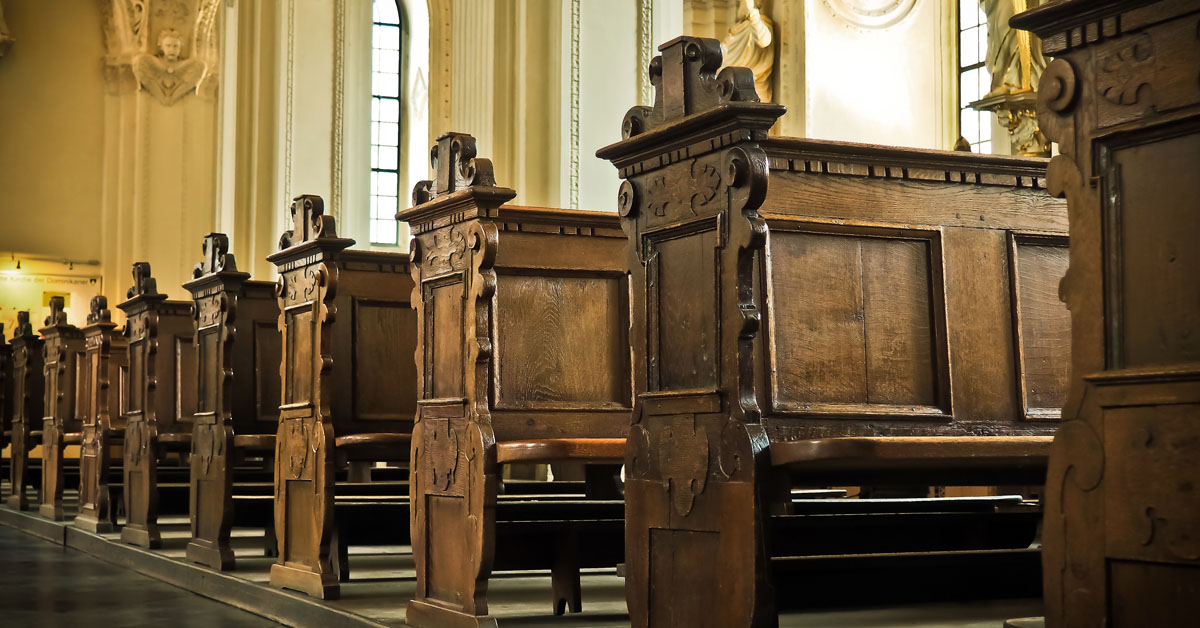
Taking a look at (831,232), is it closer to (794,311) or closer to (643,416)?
(794,311)

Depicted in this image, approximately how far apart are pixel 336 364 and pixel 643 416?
114 inches

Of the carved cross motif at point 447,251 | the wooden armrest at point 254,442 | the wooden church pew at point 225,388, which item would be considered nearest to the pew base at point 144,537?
the wooden church pew at point 225,388

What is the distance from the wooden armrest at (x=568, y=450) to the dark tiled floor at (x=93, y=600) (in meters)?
1.77

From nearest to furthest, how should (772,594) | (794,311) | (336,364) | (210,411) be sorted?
(772,594) → (794,311) → (336,364) → (210,411)

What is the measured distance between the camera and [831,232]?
3.77 meters

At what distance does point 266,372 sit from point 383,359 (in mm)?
1333

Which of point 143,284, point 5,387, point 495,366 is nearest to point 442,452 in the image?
point 495,366

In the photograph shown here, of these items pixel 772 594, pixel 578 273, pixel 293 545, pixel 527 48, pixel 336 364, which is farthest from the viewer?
pixel 527 48

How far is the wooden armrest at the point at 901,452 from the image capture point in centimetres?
307

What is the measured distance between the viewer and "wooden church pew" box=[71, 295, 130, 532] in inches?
355

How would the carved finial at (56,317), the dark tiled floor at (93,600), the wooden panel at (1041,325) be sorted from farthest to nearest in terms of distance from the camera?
the carved finial at (56,317) → the dark tiled floor at (93,600) → the wooden panel at (1041,325)

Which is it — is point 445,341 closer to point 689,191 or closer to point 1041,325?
point 689,191

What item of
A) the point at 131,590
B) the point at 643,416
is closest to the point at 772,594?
the point at 643,416

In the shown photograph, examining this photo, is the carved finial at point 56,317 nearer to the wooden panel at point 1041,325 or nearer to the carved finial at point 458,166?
the carved finial at point 458,166
